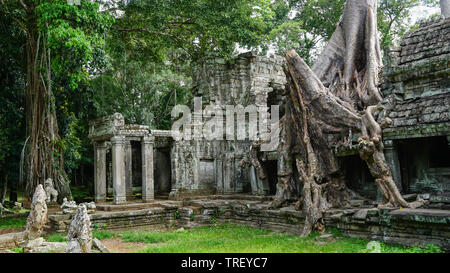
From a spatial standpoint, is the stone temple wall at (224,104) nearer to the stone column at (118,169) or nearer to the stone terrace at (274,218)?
the stone terrace at (274,218)

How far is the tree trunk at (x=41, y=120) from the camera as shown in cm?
1211

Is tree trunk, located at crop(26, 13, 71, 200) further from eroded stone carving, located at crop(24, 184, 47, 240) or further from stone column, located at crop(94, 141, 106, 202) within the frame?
eroded stone carving, located at crop(24, 184, 47, 240)

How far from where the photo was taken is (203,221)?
451 inches

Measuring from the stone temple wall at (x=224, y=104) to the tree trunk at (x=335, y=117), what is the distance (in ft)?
8.78

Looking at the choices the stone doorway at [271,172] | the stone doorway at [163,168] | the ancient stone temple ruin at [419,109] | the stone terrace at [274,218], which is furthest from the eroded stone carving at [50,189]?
the ancient stone temple ruin at [419,109]

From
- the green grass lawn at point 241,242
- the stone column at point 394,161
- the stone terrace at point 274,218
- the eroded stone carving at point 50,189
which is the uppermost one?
the stone column at point 394,161

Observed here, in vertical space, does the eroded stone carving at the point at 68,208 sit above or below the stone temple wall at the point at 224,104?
below

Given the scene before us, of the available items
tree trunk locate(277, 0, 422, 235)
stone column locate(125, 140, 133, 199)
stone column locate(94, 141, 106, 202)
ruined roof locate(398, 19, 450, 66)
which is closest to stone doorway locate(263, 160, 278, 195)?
tree trunk locate(277, 0, 422, 235)

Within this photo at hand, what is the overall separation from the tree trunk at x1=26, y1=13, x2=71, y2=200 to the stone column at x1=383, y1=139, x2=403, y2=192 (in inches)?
377

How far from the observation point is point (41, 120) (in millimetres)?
12492

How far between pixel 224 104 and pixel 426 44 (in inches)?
291

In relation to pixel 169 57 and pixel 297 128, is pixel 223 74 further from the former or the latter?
pixel 169 57

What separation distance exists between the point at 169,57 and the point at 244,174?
11.6 meters
